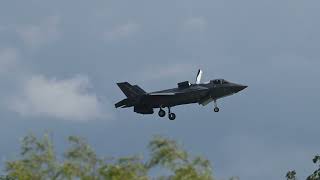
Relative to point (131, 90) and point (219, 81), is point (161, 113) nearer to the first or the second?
point (131, 90)

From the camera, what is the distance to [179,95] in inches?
4126

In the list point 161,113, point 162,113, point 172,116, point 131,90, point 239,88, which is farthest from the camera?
point 131,90

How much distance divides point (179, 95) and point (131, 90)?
5.08 m

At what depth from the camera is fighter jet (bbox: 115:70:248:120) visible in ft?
342

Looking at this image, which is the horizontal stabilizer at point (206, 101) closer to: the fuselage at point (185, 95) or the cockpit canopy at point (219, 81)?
the fuselage at point (185, 95)

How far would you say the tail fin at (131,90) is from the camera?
106m

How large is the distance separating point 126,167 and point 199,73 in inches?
2536

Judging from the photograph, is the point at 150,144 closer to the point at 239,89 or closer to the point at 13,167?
the point at 13,167

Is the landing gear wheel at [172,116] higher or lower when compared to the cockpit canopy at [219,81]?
lower

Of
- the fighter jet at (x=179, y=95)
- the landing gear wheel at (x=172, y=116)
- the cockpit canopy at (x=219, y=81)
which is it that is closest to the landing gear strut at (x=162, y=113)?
the fighter jet at (x=179, y=95)

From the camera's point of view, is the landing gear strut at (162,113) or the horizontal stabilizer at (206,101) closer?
the landing gear strut at (162,113)

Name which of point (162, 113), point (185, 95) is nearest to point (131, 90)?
point (162, 113)

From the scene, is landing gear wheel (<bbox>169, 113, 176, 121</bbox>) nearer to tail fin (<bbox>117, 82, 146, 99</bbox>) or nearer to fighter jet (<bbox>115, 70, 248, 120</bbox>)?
fighter jet (<bbox>115, 70, 248, 120</bbox>)

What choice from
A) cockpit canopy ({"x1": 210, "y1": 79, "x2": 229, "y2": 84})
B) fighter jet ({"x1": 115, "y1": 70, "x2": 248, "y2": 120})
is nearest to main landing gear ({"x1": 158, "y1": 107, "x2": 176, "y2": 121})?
fighter jet ({"x1": 115, "y1": 70, "x2": 248, "y2": 120})
